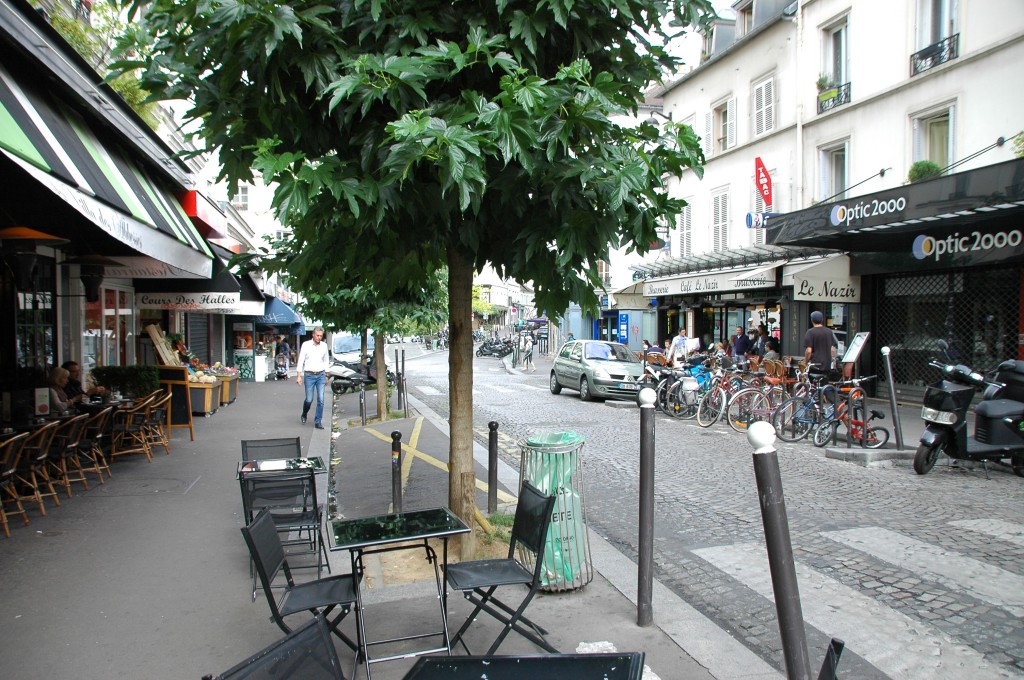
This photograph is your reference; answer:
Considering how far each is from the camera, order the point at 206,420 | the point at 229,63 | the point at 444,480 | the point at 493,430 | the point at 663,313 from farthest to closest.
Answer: the point at 663,313 → the point at 206,420 → the point at 444,480 → the point at 493,430 → the point at 229,63

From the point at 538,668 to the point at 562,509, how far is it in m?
2.62

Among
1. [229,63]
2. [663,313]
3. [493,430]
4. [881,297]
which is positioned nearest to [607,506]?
[493,430]

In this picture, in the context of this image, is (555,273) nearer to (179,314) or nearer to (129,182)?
(129,182)

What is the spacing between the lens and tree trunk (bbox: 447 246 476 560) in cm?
555

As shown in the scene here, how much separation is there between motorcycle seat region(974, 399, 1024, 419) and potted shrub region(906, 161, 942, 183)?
307 inches

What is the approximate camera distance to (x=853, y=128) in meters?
17.4

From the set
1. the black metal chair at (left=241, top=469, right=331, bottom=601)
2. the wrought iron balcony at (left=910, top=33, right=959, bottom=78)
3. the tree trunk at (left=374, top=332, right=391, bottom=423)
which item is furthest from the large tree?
the wrought iron balcony at (left=910, top=33, right=959, bottom=78)

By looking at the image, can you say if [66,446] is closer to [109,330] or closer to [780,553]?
[109,330]

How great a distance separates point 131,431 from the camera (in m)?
9.61

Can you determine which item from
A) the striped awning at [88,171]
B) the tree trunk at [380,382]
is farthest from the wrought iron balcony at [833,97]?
the striped awning at [88,171]

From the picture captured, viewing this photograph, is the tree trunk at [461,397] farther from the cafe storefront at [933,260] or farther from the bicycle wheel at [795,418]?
the cafe storefront at [933,260]

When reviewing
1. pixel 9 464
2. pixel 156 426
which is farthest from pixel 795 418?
pixel 9 464

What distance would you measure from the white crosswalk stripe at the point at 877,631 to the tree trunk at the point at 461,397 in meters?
2.02

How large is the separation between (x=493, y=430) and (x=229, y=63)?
3.98 metres
